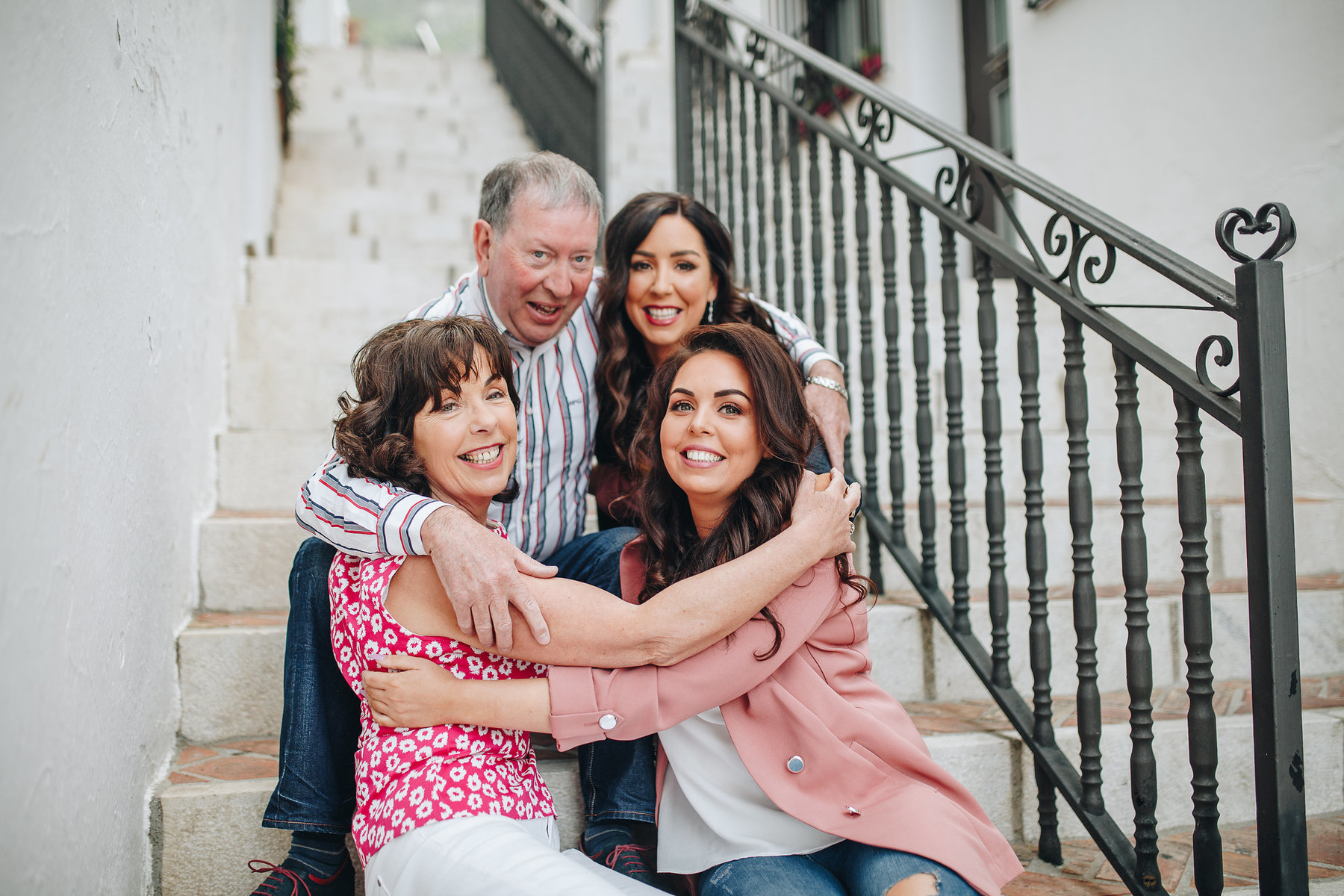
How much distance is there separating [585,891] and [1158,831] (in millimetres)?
1274

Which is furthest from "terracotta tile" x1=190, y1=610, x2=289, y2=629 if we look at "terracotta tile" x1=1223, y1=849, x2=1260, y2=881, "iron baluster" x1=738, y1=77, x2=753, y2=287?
"terracotta tile" x1=1223, y1=849, x2=1260, y2=881

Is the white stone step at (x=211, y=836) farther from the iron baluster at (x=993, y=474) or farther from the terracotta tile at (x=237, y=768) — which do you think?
the iron baluster at (x=993, y=474)

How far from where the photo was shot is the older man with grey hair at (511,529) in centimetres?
125

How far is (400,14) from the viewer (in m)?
18.9

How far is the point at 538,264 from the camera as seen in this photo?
178cm

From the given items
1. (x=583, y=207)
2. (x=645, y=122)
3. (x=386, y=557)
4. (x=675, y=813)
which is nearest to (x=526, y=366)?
(x=583, y=207)

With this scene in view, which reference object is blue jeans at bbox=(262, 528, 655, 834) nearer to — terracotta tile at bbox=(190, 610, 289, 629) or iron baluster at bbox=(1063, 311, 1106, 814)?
terracotta tile at bbox=(190, 610, 289, 629)

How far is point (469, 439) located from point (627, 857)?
72 cm

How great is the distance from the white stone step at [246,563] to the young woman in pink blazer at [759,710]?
93cm

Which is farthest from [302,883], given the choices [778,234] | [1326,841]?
[778,234]

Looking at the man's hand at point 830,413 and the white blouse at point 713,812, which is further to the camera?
the man's hand at point 830,413

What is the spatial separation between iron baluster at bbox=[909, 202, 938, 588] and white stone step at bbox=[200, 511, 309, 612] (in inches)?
55.5

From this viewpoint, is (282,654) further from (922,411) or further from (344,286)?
(344,286)

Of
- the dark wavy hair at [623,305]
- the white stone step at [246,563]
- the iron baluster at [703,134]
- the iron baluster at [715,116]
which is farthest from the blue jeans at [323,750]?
the iron baluster at [703,134]
